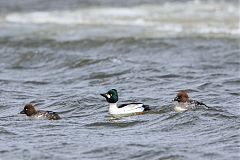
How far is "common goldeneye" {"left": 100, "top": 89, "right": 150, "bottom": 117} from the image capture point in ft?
47.4

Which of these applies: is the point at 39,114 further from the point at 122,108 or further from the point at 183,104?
the point at 183,104

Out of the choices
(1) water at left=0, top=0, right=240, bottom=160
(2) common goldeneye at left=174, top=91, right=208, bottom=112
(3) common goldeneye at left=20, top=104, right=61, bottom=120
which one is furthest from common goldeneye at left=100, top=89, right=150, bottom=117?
(3) common goldeneye at left=20, top=104, right=61, bottom=120

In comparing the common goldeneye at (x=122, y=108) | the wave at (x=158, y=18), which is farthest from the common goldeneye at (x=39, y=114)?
the wave at (x=158, y=18)

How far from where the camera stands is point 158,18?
28.4 meters

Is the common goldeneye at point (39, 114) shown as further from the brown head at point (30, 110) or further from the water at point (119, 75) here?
the water at point (119, 75)

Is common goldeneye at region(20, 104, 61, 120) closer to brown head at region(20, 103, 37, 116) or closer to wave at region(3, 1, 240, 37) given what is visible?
brown head at region(20, 103, 37, 116)

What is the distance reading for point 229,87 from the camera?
17.6 metres

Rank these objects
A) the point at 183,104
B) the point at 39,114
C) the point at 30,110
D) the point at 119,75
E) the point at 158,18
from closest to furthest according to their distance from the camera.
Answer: the point at 39,114
the point at 30,110
the point at 183,104
the point at 119,75
the point at 158,18

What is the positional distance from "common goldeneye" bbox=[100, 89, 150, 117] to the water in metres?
0.17

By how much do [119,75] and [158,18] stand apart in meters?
9.34

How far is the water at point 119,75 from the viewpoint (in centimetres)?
1215

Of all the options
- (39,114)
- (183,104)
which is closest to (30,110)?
(39,114)

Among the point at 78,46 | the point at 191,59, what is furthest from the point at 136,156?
the point at 78,46

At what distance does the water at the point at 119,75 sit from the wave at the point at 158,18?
0.12 feet
